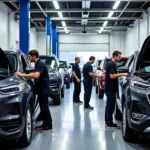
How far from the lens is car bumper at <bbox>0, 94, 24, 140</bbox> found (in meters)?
3.83

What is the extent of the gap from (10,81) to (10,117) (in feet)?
1.97

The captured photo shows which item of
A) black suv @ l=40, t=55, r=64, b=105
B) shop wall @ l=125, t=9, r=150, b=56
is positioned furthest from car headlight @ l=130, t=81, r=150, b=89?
shop wall @ l=125, t=9, r=150, b=56

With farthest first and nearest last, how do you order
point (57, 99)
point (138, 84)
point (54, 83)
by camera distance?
point (57, 99) < point (54, 83) < point (138, 84)

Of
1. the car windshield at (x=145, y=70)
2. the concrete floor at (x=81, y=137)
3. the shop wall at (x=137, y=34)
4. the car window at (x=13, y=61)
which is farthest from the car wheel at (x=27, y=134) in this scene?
the shop wall at (x=137, y=34)

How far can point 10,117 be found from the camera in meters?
3.91

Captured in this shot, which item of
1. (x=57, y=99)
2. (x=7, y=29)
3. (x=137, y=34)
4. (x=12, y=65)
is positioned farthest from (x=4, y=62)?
(x=137, y=34)

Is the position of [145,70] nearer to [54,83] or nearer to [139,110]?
[139,110]

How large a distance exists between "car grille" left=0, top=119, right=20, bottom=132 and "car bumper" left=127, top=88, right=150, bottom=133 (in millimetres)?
1700

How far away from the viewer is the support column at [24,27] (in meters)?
13.0

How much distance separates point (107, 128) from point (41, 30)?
Answer: 24158 mm

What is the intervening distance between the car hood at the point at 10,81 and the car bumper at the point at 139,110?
5.85 feet

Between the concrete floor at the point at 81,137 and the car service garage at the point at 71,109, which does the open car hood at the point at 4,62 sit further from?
the concrete floor at the point at 81,137

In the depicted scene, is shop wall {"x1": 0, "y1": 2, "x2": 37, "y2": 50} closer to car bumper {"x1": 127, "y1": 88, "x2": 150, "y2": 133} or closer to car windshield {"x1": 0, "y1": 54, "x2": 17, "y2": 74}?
car windshield {"x1": 0, "y1": 54, "x2": 17, "y2": 74}

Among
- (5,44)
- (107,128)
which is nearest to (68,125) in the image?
(107,128)
